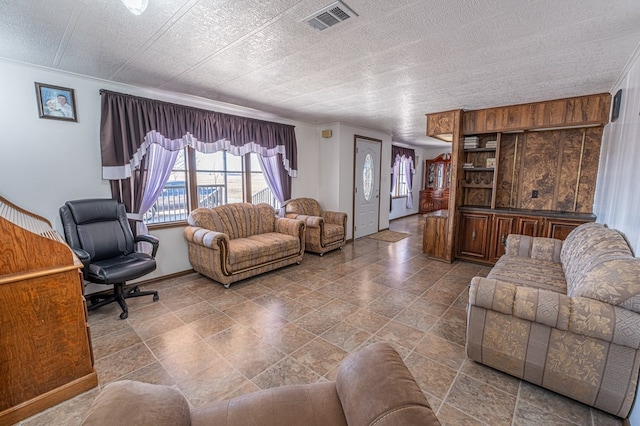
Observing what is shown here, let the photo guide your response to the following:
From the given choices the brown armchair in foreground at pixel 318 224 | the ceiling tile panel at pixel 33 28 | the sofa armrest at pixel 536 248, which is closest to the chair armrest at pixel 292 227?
the brown armchair in foreground at pixel 318 224

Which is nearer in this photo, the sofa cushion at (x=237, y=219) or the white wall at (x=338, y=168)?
the sofa cushion at (x=237, y=219)

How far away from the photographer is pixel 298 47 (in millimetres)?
2246

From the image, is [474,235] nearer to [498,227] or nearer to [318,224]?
[498,227]

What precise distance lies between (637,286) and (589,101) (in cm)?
303

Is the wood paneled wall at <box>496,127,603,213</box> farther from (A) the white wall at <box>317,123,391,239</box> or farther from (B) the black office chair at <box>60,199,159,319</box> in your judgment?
(B) the black office chair at <box>60,199,159,319</box>

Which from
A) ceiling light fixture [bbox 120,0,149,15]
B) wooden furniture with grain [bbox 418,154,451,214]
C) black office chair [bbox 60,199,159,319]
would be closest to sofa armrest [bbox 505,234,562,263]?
ceiling light fixture [bbox 120,0,149,15]

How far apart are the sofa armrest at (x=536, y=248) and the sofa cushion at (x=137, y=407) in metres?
3.50

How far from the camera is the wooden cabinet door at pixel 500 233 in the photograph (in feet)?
13.2

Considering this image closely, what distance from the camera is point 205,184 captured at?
13.5 feet

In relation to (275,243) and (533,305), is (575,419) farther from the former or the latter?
(275,243)

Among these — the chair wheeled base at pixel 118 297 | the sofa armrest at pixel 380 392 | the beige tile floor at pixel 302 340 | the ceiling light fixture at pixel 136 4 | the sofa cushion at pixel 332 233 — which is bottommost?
the beige tile floor at pixel 302 340

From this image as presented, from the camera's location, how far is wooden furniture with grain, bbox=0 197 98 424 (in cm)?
159

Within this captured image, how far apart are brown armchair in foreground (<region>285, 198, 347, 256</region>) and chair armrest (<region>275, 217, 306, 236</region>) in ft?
1.17

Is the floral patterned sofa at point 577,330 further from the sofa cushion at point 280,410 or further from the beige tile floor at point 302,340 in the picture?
the sofa cushion at point 280,410
